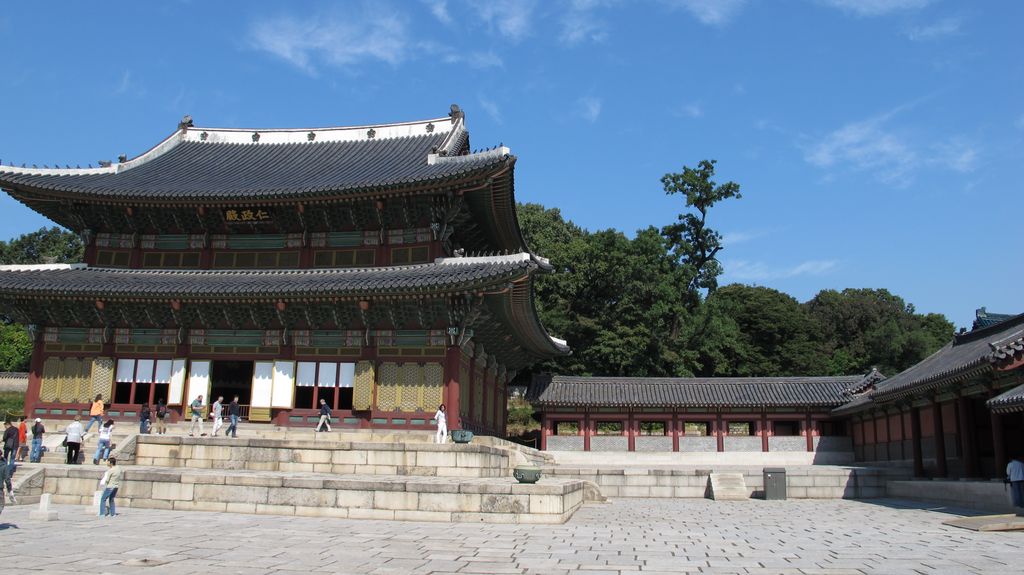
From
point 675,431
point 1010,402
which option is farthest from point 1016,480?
point 675,431

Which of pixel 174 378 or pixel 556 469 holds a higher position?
pixel 174 378

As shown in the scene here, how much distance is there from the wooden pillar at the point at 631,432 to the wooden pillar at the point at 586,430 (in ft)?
6.43

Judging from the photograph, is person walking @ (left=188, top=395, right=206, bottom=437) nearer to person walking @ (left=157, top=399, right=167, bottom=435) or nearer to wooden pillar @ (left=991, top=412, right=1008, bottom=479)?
person walking @ (left=157, top=399, right=167, bottom=435)

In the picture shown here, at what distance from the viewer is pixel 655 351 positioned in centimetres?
5234

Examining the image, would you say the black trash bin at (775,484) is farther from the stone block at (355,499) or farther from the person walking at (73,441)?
the person walking at (73,441)

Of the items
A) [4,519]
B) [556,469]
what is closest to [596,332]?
[556,469]

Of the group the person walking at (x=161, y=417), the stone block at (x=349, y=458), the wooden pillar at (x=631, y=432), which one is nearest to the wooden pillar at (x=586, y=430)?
the wooden pillar at (x=631, y=432)

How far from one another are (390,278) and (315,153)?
12.5 m

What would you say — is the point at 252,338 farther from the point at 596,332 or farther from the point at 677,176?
the point at 677,176

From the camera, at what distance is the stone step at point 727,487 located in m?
26.3

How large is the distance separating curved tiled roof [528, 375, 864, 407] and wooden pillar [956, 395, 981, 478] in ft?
45.5

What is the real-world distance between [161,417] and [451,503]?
50.9 feet

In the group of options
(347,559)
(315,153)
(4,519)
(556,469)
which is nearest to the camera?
(347,559)

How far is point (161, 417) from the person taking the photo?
2728 centimetres
